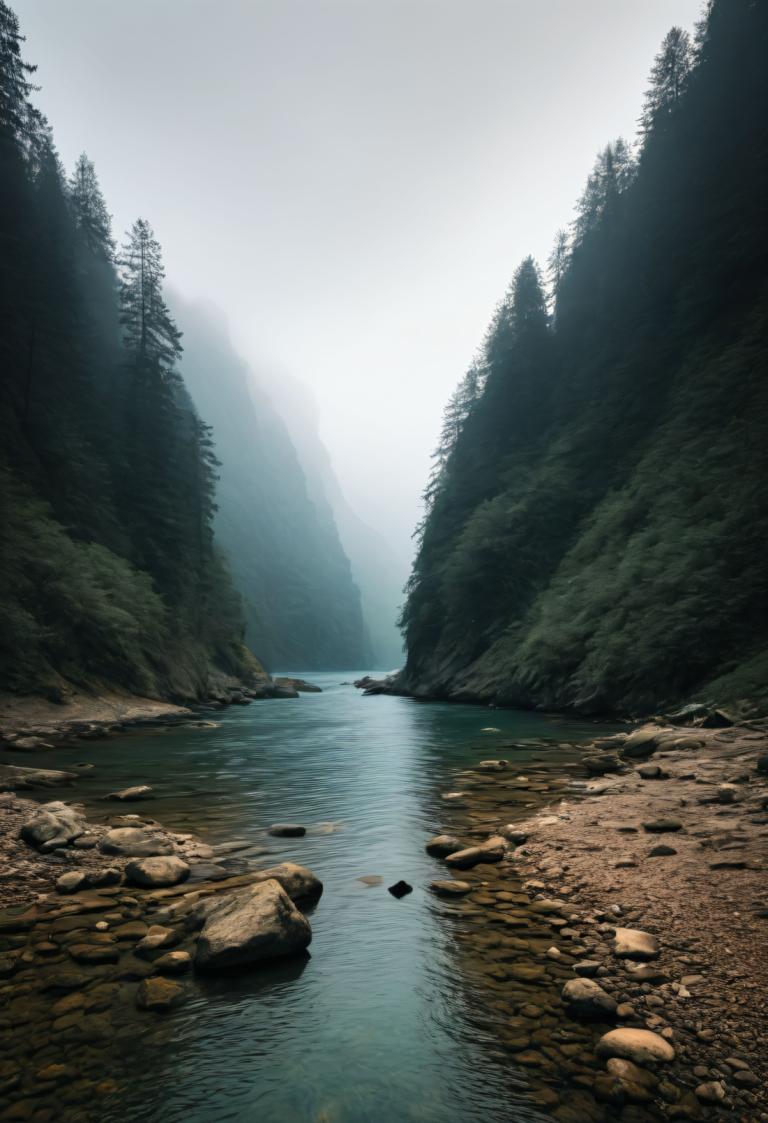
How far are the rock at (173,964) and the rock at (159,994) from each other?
0.13 metres

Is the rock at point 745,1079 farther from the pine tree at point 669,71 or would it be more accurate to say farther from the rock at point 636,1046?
the pine tree at point 669,71

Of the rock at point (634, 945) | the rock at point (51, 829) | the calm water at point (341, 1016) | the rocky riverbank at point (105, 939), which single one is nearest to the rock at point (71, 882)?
the rocky riverbank at point (105, 939)

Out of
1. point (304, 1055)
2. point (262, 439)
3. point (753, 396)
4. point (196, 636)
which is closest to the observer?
point (304, 1055)

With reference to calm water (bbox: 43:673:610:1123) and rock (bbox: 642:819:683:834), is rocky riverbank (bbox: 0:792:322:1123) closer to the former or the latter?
calm water (bbox: 43:673:610:1123)

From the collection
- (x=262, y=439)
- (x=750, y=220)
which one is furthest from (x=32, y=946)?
(x=262, y=439)

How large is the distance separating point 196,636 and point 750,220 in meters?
46.1

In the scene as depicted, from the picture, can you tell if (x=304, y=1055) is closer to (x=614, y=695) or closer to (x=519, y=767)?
(x=519, y=767)

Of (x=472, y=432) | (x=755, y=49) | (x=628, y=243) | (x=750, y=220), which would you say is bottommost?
(x=472, y=432)

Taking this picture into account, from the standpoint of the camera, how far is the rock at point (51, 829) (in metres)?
7.39

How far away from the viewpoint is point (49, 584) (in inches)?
926

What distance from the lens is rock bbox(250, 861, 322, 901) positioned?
19.9 ft

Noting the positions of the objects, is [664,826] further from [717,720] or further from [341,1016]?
[717,720]

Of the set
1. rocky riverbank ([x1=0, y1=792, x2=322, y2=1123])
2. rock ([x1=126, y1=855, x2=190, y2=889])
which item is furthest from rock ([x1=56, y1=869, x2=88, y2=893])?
rock ([x1=126, y1=855, x2=190, y2=889])

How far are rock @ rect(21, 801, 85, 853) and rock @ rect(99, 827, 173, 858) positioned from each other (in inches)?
19.5
